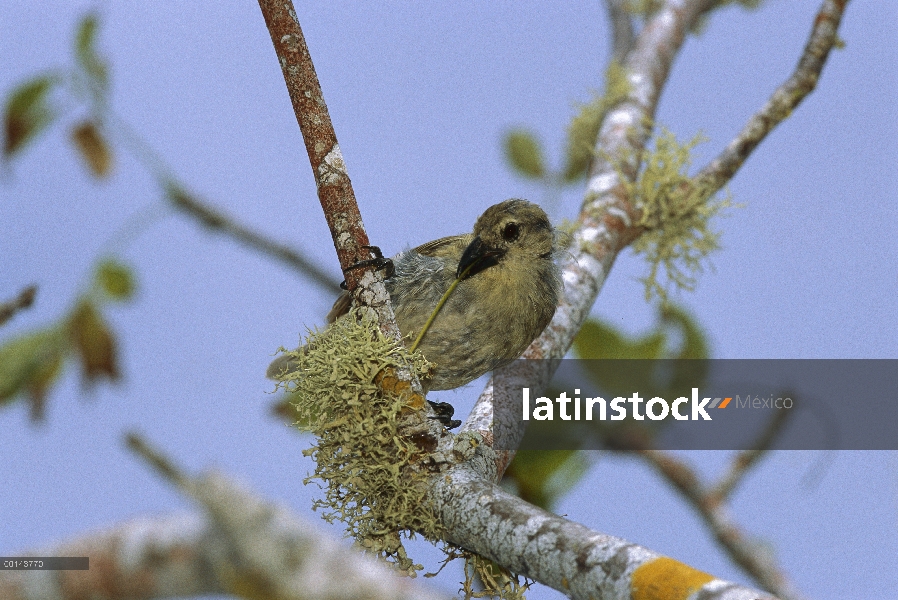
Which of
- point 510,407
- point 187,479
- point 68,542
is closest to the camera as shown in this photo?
point 187,479

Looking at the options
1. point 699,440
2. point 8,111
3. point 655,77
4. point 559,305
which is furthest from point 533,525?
point 655,77

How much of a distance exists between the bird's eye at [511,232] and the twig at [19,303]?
1.56 m

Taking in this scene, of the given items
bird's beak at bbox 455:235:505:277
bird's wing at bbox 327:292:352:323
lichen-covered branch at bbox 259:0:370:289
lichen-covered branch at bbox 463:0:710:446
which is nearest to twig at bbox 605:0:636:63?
lichen-covered branch at bbox 463:0:710:446

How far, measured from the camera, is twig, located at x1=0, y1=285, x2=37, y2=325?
2.42m

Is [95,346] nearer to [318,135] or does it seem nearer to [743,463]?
[318,135]

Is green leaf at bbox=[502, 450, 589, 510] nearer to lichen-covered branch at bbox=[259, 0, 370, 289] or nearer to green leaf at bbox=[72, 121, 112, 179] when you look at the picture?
lichen-covered branch at bbox=[259, 0, 370, 289]

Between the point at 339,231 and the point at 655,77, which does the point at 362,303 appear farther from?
the point at 655,77

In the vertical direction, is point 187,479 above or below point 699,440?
below

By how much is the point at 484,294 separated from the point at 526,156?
1.27 meters

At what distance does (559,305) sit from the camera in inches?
128

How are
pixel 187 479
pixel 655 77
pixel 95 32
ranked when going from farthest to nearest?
pixel 655 77 < pixel 95 32 < pixel 187 479

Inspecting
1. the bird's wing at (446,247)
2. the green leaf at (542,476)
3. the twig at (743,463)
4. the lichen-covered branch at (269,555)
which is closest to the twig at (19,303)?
the lichen-covered branch at (269,555)

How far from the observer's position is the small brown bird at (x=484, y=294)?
2.99 metres

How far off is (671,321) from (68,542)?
8.48ft
